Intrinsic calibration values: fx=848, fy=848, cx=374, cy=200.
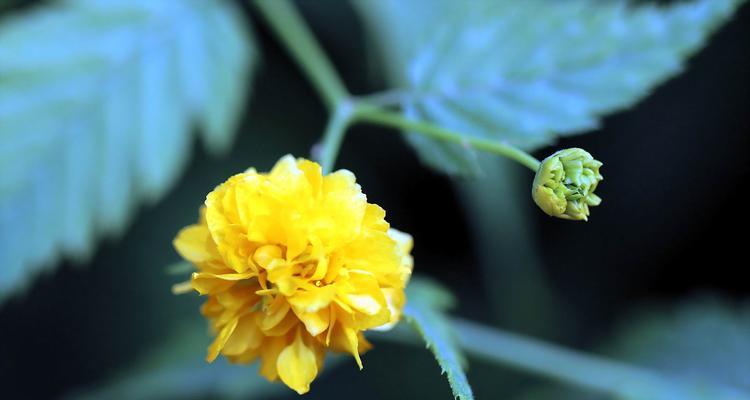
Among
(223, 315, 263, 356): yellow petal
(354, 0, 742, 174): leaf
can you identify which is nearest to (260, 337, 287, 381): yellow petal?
(223, 315, 263, 356): yellow petal

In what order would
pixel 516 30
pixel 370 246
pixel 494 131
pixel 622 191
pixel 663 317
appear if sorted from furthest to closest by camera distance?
pixel 622 191, pixel 663 317, pixel 516 30, pixel 494 131, pixel 370 246

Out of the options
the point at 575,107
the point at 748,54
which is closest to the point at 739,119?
the point at 748,54

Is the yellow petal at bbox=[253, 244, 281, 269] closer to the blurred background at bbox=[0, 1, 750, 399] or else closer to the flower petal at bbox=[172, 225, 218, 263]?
the flower petal at bbox=[172, 225, 218, 263]

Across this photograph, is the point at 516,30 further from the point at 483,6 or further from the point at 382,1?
the point at 382,1

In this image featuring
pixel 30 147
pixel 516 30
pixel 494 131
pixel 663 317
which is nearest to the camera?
pixel 494 131

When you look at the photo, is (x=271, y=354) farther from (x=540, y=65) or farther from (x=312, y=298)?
(x=540, y=65)

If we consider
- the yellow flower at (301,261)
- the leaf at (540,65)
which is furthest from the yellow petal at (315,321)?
the leaf at (540,65)

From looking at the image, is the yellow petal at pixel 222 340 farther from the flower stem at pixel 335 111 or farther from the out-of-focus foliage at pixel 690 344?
the out-of-focus foliage at pixel 690 344
